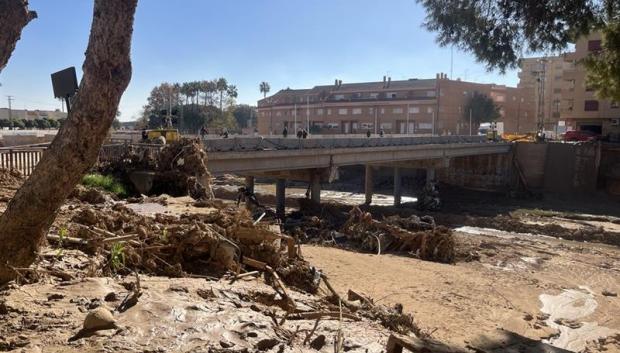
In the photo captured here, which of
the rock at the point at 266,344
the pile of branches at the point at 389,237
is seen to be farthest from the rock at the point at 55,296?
the pile of branches at the point at 389,237

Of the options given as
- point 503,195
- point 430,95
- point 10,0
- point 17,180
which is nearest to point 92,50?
point 10,0

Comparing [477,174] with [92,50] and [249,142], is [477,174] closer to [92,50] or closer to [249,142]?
[249,142]

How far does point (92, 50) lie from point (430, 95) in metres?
83.6

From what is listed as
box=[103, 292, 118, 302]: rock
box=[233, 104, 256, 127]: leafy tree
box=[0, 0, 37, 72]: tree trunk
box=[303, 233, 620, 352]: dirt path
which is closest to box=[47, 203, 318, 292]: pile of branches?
box=[103, 292, 118, 302]: rock

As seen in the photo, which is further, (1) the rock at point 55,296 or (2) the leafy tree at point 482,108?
(2) the leafy tree at point 482,108

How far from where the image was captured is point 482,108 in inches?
3275

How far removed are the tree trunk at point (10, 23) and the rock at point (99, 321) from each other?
3093 mm

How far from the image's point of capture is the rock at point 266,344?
4844 millimetres

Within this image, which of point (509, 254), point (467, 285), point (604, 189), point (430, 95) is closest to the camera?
point (467, 285)

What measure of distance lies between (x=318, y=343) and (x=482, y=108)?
83131 millimetres

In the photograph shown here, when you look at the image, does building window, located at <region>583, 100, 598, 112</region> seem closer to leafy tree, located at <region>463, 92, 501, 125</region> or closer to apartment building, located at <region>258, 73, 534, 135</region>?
apartment building, located at <region>258, 73, 534, 135</region>

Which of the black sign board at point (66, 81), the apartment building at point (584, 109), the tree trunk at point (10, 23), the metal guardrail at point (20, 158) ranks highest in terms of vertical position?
the apartment building at point (584, 109)

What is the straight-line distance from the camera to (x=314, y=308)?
255 inches

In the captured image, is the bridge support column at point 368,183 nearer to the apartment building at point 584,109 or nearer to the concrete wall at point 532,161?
the concrete wall at point 532,161
